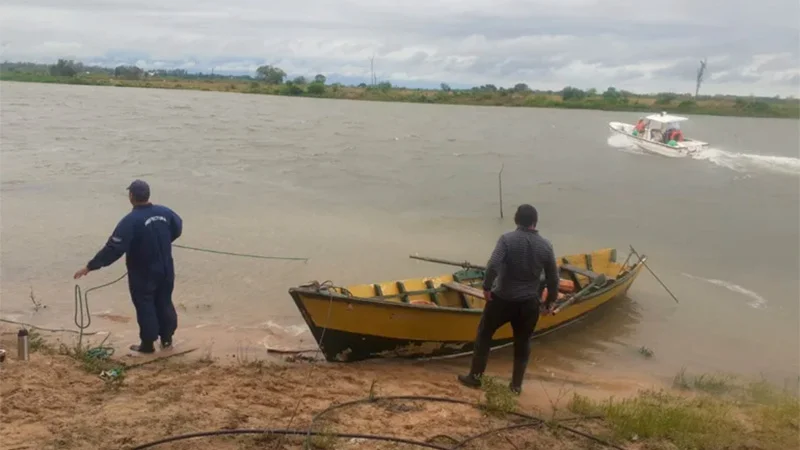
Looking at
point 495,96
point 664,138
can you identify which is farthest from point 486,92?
point 664,138

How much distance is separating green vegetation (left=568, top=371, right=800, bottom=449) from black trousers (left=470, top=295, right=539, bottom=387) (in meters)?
0.64

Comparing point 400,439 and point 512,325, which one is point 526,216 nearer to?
point 512,325

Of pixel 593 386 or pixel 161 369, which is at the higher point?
pixel 161 369

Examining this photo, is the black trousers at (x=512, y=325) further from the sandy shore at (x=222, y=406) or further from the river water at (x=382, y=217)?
the river water at (x=382, y=217)

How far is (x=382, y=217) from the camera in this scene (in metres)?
18.5

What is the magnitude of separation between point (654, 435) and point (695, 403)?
1650 mm

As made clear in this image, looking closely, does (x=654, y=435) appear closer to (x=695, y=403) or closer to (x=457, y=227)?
(x=695, y=403)

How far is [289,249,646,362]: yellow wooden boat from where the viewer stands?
7186 millimetres

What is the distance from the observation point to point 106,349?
6.96 m

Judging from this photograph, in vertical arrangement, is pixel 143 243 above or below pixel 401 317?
above

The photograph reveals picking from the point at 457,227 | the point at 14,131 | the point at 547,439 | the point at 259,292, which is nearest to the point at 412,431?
the point at 547,439

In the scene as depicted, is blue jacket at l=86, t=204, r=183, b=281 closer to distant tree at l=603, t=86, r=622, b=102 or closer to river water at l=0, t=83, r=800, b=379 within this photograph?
river water at l=0, t=83, r=800, b=379

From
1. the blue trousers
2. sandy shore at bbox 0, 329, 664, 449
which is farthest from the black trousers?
the blue trousers

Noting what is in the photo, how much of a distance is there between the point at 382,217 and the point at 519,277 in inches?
486
